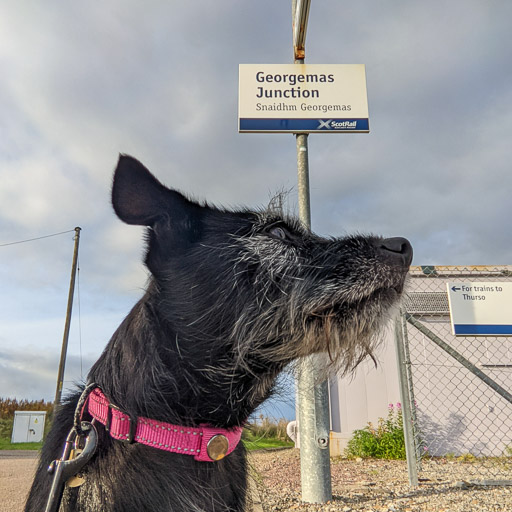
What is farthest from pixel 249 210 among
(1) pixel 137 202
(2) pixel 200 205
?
(1) pixel 137 202

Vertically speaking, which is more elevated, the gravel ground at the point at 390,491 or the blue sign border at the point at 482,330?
the blue sign border at the point at 482,330

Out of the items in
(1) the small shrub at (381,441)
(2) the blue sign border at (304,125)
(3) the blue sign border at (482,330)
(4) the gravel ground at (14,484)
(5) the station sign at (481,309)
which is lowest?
(4) the gravel ground at (14,484)

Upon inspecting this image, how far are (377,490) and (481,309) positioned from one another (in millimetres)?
2375

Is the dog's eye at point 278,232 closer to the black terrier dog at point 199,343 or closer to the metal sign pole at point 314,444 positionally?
the black terrier dog at point 199,343

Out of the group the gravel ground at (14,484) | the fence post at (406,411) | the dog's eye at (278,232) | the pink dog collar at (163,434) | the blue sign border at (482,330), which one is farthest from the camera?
the blue sign border at (482,330)

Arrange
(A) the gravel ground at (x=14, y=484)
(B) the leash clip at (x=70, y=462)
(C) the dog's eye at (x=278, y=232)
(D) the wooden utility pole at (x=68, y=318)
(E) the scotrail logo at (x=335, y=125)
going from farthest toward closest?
(D) the wooden utility pole at (x=68, y=318) < (E) the scotrail logo at (x=335, y=125) < (A) the gravel ground at (x=14, y=484) < (C) the dog's eye at (x=278, y=232) < (B) the leash clip at (x=70, y=462)

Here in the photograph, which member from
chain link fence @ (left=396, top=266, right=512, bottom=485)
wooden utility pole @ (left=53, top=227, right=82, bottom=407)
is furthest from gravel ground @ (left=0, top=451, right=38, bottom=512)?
wooden utility pole @ (left=53, top=227, right=82, bottom=407)

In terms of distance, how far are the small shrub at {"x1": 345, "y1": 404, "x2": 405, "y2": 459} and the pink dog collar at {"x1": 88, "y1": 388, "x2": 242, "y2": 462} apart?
6.58m

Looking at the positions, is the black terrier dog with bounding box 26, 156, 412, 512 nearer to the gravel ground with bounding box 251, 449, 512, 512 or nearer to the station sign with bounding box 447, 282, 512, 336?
→ the gravel ground with bounding box 251, 449, 512, 512

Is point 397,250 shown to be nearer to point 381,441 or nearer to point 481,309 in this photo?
point 481,309

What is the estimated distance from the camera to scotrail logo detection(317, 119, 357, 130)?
4.83 metres

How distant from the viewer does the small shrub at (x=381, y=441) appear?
7.43 m

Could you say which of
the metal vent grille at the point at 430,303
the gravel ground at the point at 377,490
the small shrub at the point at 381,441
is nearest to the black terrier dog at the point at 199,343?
the gravel ground at the point at 377,490

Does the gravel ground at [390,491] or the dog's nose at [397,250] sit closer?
the dog's nose at [397,250]
